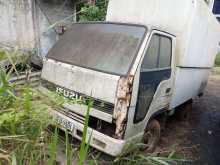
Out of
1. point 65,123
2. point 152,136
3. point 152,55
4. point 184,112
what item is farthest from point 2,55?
point 184,112

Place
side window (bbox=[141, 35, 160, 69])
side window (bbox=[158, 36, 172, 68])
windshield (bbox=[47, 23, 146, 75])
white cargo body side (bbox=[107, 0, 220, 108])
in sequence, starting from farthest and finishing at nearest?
1. white cargo body side (bbox=[107, 0, 220, 108])
2. side window (bbox=[158, 36, 172, 68])
3. side window (bbox=[141, 35, 160, 69])
4. windshield (bbox=[47, 23, 146, 75])

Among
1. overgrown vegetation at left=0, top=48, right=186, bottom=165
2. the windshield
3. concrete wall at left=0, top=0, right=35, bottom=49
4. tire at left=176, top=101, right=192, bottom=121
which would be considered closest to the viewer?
overgrown vegetation at left=0, top=48, right=186, bottom=165

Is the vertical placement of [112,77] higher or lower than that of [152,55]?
lower

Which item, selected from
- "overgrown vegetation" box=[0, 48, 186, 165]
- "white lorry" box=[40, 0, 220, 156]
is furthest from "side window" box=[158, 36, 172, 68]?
"overgrown vegetation" box=[0, 48, 186, 165]

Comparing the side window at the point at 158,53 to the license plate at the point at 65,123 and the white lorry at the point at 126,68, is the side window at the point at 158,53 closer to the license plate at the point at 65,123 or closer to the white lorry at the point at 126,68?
the white lorry at the point at 126,68

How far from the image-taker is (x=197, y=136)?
5281 millimetres

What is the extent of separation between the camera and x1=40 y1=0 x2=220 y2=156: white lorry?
3225 mm

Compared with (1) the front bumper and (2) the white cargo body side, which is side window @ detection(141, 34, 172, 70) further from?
(1) the front bumper

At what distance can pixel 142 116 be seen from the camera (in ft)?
11.6

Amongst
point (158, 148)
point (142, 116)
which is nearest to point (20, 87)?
point (142, 116)

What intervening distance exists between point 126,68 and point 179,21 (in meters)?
1.72

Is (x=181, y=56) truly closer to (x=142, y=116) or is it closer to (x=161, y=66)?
(x=161, y=66)

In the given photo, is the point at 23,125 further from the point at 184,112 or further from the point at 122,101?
the point at 184,112

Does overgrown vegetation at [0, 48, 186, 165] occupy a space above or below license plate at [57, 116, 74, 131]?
above
